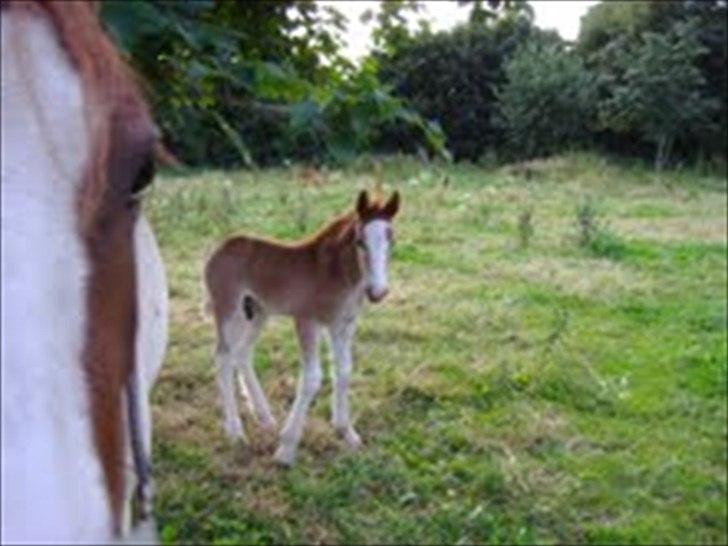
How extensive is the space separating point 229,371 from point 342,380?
402mm

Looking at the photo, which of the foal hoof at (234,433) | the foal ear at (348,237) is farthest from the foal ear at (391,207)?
the foal hoof at (234,433)

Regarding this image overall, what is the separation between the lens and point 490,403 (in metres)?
4.83

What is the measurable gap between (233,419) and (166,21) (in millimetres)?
2185

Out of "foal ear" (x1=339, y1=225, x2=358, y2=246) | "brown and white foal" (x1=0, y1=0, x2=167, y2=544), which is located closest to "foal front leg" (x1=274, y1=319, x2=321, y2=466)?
"foal ear" (x1=339, y1=225, x2=358, y2=246)

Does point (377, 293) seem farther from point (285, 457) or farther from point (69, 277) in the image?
point (69, 277)

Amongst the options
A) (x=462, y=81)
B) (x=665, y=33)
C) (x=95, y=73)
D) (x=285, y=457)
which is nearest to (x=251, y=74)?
(x=285, y=457)

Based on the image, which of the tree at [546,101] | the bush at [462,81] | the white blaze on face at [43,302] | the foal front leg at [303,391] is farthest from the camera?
the bush at [462,81]

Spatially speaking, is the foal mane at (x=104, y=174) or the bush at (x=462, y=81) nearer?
the foal mane at (x=104, y=174)

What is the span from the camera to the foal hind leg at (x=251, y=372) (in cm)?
442

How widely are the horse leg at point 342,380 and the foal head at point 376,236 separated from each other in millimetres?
387

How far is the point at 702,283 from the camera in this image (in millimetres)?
7484

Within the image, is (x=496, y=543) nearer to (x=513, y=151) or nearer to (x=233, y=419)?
(x=233, y=419)

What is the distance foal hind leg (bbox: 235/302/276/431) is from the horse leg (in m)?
0.25

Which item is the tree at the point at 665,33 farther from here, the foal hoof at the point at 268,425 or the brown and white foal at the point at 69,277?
the brown and white foal at the point at 69,277
